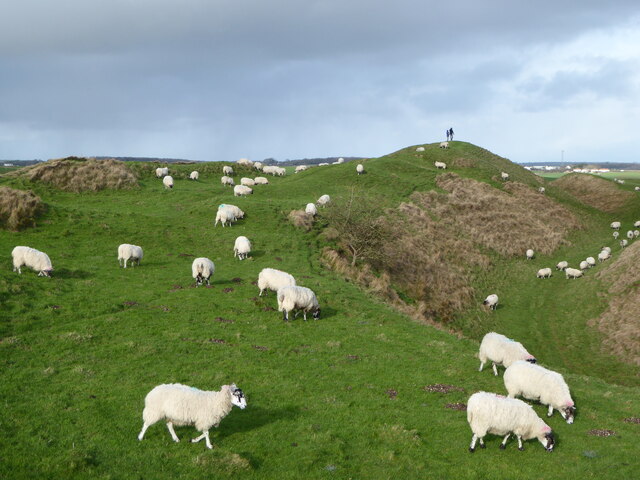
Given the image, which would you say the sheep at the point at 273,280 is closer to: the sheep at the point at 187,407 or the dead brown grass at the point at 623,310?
the sheep at the point at 187,407

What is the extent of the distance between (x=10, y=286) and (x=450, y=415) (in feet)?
80.0

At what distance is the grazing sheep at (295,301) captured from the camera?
24.2 metres

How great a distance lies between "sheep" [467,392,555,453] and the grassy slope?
1.58 feet

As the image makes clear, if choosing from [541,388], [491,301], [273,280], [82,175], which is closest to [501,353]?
[541,388]

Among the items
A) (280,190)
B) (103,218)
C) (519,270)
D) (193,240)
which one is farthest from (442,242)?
(103,218)

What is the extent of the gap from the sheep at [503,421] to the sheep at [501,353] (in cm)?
584

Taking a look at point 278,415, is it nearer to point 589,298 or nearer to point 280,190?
point 589,298

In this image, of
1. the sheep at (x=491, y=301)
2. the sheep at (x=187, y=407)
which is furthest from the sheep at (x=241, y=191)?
the sheep at (x=187, y=407)

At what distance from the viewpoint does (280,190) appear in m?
61.8

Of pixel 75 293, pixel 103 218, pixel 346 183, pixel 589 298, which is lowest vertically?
pixel 589 298

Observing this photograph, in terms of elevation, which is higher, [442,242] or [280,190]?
[280,190]

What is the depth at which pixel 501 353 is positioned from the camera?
64.1 feet

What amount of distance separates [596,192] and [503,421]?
98.8 m

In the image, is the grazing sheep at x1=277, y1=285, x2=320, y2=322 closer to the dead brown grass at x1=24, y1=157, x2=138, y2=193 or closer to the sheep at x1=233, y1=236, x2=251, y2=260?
the sheep at x1=233, y1=236, x2=251, y2=260
